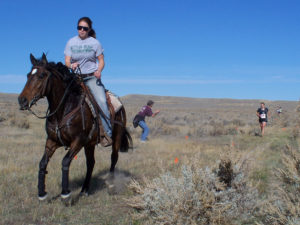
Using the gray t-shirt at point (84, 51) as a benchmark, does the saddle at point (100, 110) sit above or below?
below

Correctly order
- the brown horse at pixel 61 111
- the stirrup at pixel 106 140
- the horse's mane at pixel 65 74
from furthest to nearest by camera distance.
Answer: the stirrup at pixel 106 140
the horse's mane at pixel 65 74
the brown horse at pixel 61 111

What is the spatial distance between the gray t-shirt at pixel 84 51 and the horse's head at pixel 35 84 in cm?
93

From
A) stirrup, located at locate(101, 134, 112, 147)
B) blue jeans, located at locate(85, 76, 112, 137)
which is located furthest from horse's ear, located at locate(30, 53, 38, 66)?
stirrup, located at locate(101, 134, 112, 147)

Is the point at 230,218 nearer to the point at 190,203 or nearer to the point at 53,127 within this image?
the point at 190,203

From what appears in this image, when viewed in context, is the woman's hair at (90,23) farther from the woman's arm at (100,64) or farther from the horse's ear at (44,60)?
the horse's ear at (44,60)

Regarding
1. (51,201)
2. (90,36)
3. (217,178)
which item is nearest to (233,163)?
(217,178)

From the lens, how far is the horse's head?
5.03m

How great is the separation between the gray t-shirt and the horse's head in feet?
3.04

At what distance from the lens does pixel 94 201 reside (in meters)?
6.20

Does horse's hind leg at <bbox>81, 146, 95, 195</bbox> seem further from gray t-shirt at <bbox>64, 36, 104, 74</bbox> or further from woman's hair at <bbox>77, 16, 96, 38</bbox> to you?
woman's hair at <bbox>77, 16, 96, 38</bbox>

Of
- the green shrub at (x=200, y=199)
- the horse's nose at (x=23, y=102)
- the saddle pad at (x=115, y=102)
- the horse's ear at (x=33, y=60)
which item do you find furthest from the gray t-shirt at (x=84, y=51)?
the green shrub at (x=200, y=199)

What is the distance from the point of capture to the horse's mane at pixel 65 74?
18.7 ft

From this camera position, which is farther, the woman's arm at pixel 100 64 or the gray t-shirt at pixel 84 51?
the woman's arm at pixel 100 64

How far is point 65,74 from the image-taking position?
19.3ft
